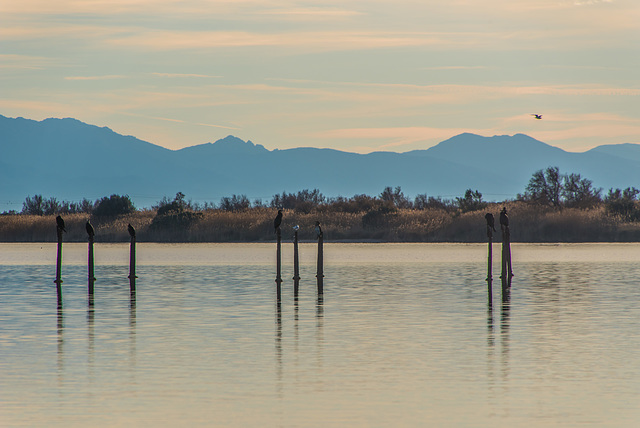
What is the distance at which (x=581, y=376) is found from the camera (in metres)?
15.9

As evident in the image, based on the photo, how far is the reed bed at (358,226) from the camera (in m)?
70.8

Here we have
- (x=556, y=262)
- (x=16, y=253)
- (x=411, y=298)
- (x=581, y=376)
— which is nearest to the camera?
(x=581, y=376)

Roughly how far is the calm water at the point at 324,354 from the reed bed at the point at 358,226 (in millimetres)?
33296

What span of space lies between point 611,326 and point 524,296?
27.8 ft

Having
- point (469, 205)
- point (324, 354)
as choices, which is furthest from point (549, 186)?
point (324, 354)

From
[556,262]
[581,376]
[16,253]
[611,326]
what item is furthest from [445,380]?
[16,253]

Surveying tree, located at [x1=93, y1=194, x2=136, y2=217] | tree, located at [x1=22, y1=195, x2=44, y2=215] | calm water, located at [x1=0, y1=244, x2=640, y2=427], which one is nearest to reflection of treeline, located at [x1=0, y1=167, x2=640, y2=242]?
tree, located at [x1=93, y1=194, x2=136, y2=217]

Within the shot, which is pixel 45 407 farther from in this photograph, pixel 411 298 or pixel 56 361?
pixel 411 298

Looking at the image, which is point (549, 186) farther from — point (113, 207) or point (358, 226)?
point (113, 207)

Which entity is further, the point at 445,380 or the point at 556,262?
the point at 556,262

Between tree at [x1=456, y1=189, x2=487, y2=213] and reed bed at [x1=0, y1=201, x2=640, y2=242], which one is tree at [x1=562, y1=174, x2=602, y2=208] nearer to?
reed bed at [x1=0, y1=201, x2=640, y2=242]

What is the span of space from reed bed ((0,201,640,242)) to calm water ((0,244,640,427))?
33296 millimetres

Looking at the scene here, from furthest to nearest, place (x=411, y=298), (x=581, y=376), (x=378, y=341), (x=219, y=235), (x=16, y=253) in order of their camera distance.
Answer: (x=219, y=235) < (x=16, y=253) < (x=411, y=298) < (x=378, y=341) < (x=581, y=376)

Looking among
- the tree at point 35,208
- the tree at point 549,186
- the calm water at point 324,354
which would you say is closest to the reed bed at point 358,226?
the tree at point 549,186
